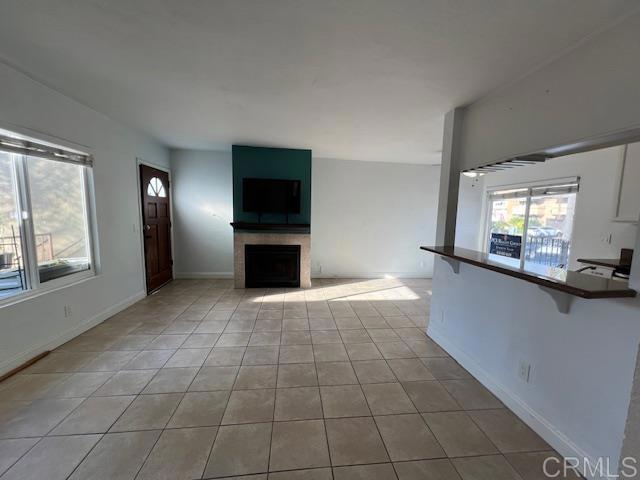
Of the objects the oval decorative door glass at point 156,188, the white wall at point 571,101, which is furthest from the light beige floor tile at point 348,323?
the oval decorative door glass at point 156,188

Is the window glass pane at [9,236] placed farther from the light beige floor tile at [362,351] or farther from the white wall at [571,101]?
the white wall at [571,101]

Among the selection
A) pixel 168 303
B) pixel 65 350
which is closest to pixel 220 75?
pixel 65 350

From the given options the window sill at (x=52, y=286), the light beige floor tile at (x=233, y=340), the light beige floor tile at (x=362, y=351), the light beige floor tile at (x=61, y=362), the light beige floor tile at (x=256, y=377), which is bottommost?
the light beige floor tile at (x=362, y=351)

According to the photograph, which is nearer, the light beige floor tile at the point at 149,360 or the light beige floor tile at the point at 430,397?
the light beige floor tile at the point at 430,397

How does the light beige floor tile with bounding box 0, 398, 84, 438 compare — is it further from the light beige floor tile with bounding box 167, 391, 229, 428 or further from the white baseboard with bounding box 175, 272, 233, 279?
the white baseboard with bounding box 175, 272, 233, 279

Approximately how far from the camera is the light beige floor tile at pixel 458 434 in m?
1.49

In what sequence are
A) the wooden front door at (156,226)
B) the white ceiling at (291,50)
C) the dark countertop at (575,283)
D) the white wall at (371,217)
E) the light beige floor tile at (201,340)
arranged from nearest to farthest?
the dark countertop at (575,283) < the white ceiling at (291,50) < the light beige floor tile at (201,340) < the wooden front door at (156,226) < the white wall at (371,217)

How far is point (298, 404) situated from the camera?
5.96 feet

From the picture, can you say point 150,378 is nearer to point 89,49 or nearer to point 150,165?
point 89,49

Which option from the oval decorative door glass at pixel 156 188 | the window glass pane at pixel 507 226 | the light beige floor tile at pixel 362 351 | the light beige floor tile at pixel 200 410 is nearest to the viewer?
the light beige floor tile at pixel 200 410

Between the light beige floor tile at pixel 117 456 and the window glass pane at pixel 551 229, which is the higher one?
the window glass pane at pixel 551 229

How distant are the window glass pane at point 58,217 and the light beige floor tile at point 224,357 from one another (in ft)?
5.65

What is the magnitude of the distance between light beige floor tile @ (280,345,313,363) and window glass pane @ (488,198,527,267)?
12.3 feet

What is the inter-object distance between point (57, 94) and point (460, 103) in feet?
12.2
